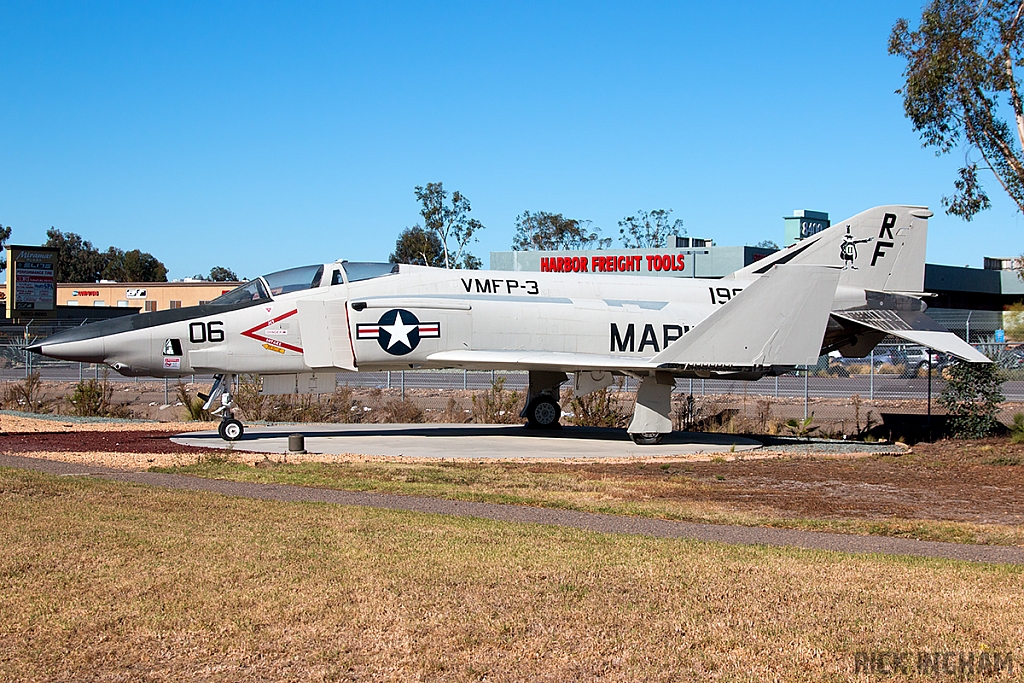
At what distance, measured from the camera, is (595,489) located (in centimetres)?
1230

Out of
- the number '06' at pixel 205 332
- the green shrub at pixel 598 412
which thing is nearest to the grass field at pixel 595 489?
the number '06' at pixel 205 332

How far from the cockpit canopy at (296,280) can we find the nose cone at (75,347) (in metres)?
2.07

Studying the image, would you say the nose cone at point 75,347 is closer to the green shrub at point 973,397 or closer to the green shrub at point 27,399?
the green shrub at point 27,399

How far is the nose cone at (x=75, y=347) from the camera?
16328mm

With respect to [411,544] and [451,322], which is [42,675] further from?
[451,322]

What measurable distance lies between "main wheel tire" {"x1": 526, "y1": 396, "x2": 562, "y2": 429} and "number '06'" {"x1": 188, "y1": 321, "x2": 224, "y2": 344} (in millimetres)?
6759

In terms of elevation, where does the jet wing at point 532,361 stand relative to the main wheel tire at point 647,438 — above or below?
above

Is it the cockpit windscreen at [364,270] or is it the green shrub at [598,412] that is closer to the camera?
the cockpit windscreen at [364,270]

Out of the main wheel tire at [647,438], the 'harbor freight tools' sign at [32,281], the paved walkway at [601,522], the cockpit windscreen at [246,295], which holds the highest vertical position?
the 'harbor freight tools' sign at [32,281]

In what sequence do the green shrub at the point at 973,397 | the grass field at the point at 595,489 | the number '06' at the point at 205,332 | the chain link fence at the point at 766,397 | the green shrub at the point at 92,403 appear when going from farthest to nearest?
the green shrub at the point at 92,403 < the chain link fence at the point at 766,397 < the green shrub at the point at 973,397 < the number '06' at the point at 205,332 < the grass field at the point at 595,489

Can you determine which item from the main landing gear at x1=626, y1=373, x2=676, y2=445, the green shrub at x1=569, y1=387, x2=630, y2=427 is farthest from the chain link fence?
the main landing gear at x1=626, y1=373, x2=676, y2=445

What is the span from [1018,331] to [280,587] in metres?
43.8

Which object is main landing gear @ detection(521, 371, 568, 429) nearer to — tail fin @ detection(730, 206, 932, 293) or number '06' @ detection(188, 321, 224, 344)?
tail fin @ detection(730, 206, 932, 293)

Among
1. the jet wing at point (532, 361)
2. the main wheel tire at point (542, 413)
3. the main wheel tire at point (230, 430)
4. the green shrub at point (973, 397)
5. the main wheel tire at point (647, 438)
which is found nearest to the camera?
the jet wing at point (532, 361)
